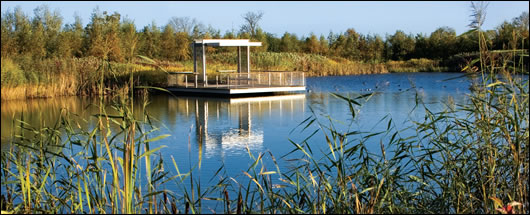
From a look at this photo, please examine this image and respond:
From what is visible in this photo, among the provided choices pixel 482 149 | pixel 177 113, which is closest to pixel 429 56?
pixel 177 113

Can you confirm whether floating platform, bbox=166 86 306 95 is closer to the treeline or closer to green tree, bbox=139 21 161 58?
the treeline

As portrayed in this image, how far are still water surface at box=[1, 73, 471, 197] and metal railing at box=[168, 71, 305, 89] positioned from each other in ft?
2.99

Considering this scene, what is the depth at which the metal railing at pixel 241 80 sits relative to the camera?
17.0m

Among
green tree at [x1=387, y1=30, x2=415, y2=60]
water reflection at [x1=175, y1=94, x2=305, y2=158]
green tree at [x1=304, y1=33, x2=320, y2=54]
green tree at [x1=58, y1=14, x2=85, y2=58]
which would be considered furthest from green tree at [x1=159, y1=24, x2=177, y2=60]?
green tree at [x1=387, y1=30, x2=415, y2=60]

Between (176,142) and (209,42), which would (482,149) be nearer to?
(176,142)

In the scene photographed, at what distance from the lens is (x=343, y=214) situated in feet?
10.3

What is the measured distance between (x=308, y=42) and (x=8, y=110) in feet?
110

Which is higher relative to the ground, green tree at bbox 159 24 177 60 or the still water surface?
green tree at bbox 159 24 177 60

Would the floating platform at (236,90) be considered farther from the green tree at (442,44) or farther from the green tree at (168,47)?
the green tree at (442,44)

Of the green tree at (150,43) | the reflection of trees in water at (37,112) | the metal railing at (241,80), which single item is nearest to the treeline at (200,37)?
the green tree at (150,43)

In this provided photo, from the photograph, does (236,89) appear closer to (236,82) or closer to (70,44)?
(236,82)

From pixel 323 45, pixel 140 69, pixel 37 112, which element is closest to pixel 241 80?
pixel 140 69

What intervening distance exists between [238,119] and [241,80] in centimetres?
596

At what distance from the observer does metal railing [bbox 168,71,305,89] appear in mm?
17031
